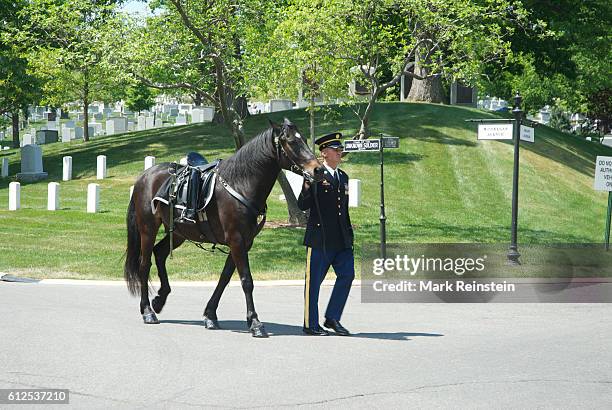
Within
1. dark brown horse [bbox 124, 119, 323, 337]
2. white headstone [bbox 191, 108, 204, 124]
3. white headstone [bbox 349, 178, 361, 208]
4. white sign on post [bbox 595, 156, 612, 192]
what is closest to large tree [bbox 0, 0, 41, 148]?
white headstone [bbox 191, 108, 204, 124]

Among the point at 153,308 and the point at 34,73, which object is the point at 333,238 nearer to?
the point at 153,308

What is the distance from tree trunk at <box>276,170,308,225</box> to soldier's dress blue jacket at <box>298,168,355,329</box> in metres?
12.0

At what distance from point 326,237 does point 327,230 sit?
80 millimetres

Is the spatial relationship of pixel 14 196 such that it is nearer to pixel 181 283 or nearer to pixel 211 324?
pixel 181 283

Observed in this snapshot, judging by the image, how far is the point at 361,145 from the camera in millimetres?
15914

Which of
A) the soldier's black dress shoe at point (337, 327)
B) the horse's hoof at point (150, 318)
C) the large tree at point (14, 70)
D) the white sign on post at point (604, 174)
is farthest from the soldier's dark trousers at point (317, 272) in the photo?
the large tree at point (14, 70)

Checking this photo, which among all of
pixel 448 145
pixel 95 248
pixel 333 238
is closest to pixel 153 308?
pixel 333 238

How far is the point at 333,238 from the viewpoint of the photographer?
10422mm

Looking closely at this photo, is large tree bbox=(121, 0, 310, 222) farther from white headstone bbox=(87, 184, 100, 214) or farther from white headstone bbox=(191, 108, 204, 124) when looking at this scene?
white headstone bbox=(191, 108, 204, 124)

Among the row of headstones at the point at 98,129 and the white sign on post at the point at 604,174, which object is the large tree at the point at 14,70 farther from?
the white sign on post at the point at 604,174

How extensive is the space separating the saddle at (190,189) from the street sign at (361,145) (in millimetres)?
4768

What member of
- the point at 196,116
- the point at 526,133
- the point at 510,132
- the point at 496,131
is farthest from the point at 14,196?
the point at 196,116

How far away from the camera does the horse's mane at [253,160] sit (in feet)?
34.0

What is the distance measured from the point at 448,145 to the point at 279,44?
1320 cm
